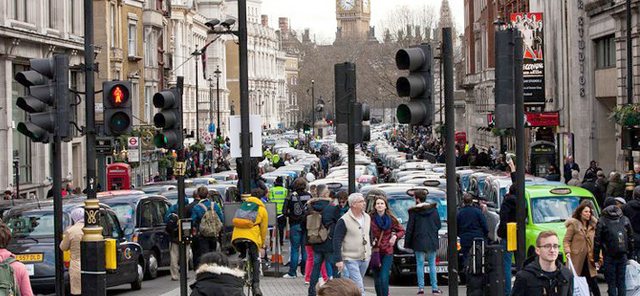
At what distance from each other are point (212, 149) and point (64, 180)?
2806 centimetres

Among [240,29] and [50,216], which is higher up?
[240,29]

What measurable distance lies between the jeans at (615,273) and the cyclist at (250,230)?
4.71 meters

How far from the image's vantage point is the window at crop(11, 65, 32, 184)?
156 feet

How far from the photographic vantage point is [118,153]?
187 feet

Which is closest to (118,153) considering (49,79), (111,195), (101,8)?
(101,8)

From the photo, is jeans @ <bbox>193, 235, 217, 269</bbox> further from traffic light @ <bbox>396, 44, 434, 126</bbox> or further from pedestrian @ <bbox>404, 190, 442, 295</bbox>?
traffic light @ <bbox>396, 44, 434, 126</bbox>

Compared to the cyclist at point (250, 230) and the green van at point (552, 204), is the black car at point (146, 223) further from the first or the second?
the green van at point (552, 204)

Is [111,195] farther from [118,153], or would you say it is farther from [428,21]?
[428,21]

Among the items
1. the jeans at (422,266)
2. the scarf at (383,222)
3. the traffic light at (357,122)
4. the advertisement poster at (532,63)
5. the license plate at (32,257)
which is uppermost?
the advertisement poster at (532,63)

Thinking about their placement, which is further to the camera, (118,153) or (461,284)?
(118,153)

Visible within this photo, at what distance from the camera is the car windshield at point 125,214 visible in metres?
26.5

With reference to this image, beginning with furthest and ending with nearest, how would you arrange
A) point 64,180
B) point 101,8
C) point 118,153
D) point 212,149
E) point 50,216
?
point 212,149 → point 101,8 → point 118,153 → point 64,180 → point 50,216

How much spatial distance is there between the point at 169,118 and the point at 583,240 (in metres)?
5.65

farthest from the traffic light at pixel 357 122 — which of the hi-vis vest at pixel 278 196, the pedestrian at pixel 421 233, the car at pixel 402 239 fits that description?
the hi-vis vest at pixel 278 196
